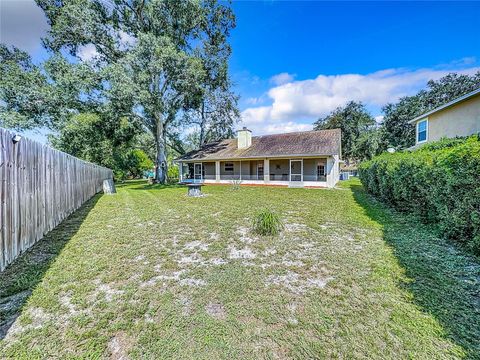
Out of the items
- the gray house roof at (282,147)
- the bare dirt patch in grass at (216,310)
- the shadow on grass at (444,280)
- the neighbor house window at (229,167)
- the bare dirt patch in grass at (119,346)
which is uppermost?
the gray house roof at (282,147)

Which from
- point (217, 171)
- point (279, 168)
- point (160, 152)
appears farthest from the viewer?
point (217, 171)

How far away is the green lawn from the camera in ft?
6.71

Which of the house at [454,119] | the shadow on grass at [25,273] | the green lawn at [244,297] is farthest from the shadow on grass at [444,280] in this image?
the house at [454,119]

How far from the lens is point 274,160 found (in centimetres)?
2011

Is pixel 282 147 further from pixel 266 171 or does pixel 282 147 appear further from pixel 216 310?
pixel 216 310

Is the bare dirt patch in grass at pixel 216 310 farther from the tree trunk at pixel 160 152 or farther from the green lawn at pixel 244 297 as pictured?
the tree trunk at pixel 160 152

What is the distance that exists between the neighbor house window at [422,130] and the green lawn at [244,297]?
40.7ft

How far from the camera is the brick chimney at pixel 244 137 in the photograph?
849 inches

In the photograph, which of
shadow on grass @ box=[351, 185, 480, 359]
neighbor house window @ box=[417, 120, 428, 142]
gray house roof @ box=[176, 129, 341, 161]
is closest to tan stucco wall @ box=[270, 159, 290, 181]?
gray house roof @ box=[176, 129, 341, 161]

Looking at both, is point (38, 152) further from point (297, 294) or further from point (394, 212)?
point (394, 212)

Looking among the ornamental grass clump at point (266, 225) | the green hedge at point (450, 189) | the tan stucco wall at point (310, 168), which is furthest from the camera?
the tan stucco wall at point (310, 168)

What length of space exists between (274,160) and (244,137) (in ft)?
12.7

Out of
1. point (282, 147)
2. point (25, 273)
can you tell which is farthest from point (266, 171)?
point (25, 273)

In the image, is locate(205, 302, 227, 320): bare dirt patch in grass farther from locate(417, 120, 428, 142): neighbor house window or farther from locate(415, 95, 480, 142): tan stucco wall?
locate(417, 120, 428, 142): neighbor house window
